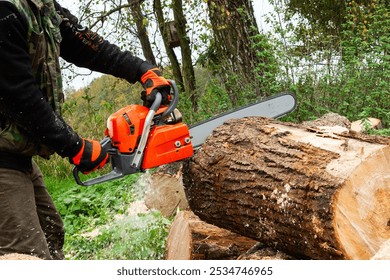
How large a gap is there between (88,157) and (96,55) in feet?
2.49

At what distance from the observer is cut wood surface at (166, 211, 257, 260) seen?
3.71 metres

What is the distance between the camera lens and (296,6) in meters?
13.3

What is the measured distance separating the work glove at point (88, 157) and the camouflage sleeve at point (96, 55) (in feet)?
2.00

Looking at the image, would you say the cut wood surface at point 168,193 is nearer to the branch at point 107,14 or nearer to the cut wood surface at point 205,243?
the cut wood surface at point 205,243

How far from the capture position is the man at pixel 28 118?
2707mm

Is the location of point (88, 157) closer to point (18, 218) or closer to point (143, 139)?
point (143, 139)

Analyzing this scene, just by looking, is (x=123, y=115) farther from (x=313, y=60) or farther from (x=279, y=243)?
(x=313, y=60)

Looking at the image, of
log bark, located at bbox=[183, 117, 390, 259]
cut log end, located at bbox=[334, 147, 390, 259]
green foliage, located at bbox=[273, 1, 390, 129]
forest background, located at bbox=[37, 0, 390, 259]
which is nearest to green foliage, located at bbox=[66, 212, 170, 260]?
forest background, located at bbox=[37, 0, 390, 259]

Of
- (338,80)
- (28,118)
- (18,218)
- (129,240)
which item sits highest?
(28,118)

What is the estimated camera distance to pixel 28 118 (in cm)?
280

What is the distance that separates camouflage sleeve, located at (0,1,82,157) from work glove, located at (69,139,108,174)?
0.12 feet

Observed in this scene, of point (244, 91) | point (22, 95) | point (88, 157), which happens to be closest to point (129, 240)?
point (88, 157)

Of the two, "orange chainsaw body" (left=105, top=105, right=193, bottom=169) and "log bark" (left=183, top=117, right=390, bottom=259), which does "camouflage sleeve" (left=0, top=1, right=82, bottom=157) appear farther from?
"log bark" (left=183, top=117, right=390, bottom=259)

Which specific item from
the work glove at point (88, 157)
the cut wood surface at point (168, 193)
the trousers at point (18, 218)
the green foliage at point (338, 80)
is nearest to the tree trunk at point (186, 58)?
the green foliage at point (338, 80)
